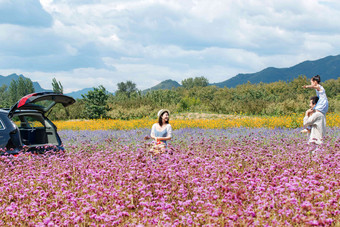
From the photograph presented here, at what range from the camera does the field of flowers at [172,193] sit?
3.31m

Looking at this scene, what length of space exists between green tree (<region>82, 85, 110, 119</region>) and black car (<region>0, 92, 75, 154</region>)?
20.8 meters

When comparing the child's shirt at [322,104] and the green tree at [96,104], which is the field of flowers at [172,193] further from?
the green tree at [96,104]

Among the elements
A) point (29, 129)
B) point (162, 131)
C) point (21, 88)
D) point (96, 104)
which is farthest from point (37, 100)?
point (21, 88)

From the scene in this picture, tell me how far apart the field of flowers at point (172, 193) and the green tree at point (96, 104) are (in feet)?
73.2

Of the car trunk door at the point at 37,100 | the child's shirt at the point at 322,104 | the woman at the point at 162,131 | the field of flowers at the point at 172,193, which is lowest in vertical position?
the field of flowers at the point at 172,193

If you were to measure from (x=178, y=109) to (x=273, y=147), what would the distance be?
18729mm

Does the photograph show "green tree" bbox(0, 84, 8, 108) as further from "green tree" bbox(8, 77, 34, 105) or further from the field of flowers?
the field of flowers

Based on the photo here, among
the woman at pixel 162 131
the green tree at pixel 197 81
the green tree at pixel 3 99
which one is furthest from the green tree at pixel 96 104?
the green tree at pixel 197 81

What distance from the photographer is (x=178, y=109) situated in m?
25.9

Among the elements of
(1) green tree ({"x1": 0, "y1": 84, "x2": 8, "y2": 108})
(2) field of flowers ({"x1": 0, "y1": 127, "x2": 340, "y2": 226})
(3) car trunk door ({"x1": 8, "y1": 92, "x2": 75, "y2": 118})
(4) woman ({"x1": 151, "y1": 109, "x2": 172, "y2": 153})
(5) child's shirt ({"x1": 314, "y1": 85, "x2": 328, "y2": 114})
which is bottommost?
(2) field of flowers ({"x1": 0, "y1": 127, "x2": 340, "y2": 226})

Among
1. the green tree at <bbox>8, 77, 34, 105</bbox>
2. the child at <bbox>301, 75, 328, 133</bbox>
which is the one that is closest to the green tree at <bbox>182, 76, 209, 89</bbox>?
the green tree at <bbox>8, 77, 34, 105</bbox>

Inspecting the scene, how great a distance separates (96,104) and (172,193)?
1028 inches

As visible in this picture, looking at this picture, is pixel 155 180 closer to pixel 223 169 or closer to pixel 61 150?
pixel 223 169

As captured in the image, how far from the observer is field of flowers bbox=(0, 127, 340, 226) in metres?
3.31
